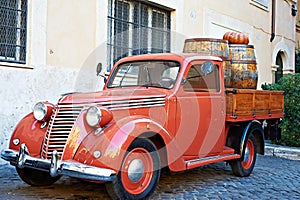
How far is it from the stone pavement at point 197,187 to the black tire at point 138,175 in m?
0.36

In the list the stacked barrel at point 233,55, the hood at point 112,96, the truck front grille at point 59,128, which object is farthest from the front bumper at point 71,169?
the stacked barrel at point 233,55

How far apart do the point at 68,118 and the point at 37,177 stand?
106 cm

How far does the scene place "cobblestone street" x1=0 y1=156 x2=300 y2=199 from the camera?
4559 mm

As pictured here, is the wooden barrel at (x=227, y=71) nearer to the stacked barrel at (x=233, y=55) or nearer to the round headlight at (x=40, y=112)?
the stacked barrel at (x=233, y=55)

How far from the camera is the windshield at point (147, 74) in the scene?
5059 millimetres

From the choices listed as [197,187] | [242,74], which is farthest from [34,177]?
[242,74]

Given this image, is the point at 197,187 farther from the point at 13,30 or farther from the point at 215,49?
the point at 13,30

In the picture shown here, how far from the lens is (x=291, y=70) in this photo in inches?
605

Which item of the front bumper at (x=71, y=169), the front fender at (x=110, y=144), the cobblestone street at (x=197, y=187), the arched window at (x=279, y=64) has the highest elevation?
the arched window at (x=279, y=64)

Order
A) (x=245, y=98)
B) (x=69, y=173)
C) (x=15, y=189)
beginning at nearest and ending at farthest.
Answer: (x=69, y=173) → (x=15, y=189) → (x=245, y=98)

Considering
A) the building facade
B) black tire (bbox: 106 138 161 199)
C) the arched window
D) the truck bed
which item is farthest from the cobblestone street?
the arched window

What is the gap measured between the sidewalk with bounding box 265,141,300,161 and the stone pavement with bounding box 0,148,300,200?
128 centimetres

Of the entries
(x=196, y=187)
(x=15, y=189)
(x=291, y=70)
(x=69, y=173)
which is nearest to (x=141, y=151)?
(x=69, y=173)

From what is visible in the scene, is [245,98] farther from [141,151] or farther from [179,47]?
[179,47]
